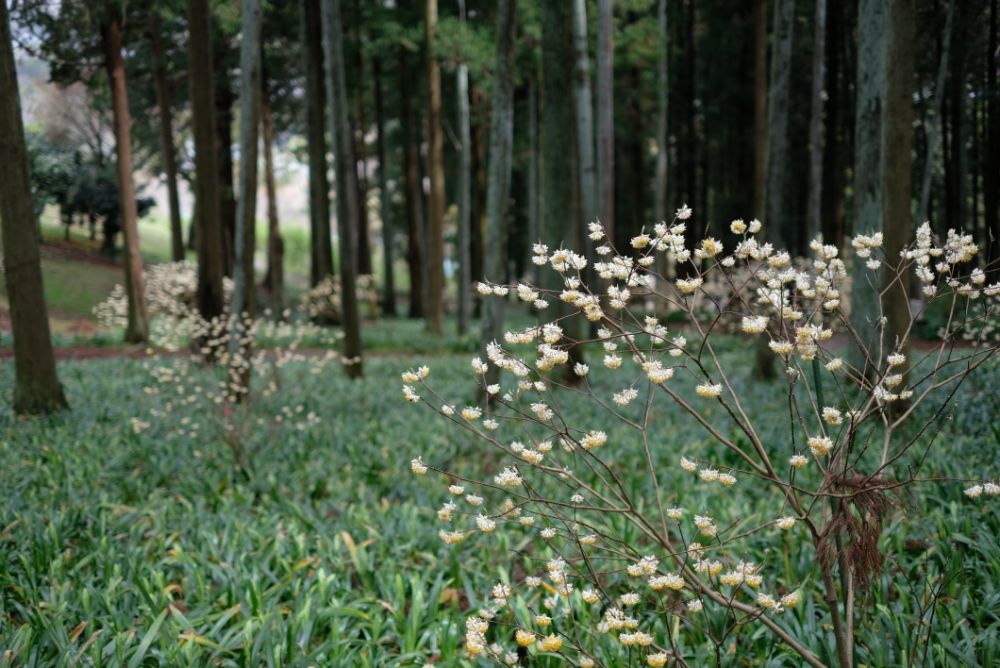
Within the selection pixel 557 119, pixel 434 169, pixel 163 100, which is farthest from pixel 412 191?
pixel 557 119

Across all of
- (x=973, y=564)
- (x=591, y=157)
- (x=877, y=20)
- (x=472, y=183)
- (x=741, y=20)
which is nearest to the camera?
(x=973, y=564)

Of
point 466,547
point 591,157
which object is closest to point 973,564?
point 466,547

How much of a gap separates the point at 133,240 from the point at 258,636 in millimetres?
12375

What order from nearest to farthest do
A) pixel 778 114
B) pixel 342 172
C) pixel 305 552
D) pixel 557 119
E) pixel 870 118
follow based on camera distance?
pixel 305 552 < pixel 870 118 < pixel 557 119 < pixel 778 114 < pixel 342 172

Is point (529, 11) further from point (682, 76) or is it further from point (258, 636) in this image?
point (258, 636)

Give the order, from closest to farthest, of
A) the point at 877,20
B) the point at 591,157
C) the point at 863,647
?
1. the point at 863,647
2. the point at 877,20
3. the point at 591,157

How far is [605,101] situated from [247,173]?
6.55m

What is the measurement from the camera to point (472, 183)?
22.4 m

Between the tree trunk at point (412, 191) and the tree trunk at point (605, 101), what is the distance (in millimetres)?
7665

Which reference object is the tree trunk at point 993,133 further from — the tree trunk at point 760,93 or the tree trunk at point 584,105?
the tree trunk at point 584,105

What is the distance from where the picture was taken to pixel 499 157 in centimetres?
818

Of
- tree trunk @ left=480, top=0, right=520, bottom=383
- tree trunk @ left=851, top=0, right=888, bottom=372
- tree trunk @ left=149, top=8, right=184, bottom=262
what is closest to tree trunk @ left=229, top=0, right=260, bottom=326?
tree trunk @ left=480, top=0, right=520, bottom=383

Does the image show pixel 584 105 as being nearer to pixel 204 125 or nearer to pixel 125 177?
pixel 204 125

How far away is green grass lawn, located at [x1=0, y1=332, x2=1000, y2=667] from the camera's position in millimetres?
2959
